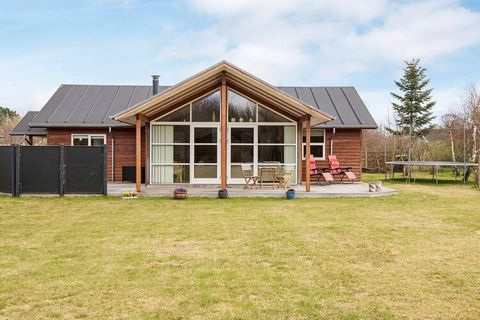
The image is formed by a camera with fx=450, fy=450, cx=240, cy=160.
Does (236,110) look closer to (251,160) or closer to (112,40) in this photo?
(251,160)

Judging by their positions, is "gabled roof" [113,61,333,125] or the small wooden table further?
the small wooden table

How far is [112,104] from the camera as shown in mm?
18000

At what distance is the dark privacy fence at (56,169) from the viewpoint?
12.3 metres

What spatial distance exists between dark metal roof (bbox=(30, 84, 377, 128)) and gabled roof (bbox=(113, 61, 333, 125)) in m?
3.34

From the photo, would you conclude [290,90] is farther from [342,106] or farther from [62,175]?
[62,175]

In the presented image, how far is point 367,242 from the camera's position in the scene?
254 inches

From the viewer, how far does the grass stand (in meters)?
3.79

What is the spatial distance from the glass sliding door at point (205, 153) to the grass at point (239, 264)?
4.77 meters

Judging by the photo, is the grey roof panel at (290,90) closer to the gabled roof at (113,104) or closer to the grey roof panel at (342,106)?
the gabled roof at (113,104)

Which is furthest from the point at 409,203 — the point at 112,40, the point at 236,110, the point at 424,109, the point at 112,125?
the point at 424,109

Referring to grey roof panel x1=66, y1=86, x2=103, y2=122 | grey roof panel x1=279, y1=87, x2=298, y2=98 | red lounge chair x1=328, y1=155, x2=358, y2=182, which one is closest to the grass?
red lounge chair x1=328, y1=155, x2=358, y2=182

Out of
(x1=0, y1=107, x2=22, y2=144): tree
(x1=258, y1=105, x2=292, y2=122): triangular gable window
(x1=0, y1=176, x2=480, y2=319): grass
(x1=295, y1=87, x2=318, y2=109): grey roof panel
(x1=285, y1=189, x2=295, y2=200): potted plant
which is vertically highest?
(x1=0, y1=107, x2=22, y2=144): tree

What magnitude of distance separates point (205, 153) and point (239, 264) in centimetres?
922

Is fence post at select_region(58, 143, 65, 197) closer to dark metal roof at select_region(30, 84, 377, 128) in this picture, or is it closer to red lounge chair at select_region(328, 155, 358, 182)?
dark metal roof at select_region(30, 84, 377, 128)
